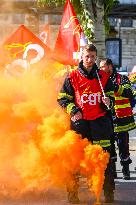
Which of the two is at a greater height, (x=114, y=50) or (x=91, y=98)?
(x=114, y=50)

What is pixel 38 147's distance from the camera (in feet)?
20.9

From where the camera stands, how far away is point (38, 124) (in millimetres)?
6516

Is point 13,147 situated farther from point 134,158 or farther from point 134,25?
point 134,25

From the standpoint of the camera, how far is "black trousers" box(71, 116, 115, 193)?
20.1 feet

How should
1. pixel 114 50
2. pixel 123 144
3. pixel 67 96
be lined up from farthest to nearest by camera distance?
pixel 114 50, pixel 123 144, pixel 67 96

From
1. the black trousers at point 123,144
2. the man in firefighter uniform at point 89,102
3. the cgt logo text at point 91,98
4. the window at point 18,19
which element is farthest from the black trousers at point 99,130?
the window at point 18,19

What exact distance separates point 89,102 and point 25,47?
164 inches

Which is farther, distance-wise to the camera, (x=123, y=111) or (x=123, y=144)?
(x=123, y=144)

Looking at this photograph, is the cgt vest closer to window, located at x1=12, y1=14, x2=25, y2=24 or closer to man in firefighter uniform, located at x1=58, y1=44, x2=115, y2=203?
man in firefighter uniform, located at x1=58, y1=44, x2=115, y2=203

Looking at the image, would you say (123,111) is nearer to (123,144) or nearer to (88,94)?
(123,144)

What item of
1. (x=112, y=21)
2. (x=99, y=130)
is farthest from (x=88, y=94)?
(x=112, y=21)

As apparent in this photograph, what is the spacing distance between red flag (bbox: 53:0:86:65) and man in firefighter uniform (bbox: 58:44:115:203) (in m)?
4.06

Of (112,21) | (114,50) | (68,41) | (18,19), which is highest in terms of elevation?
(112,21)

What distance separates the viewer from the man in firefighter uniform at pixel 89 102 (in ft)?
20.0
